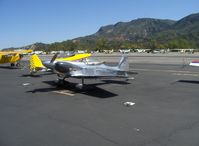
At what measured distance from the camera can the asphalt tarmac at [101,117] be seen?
7.43 meters

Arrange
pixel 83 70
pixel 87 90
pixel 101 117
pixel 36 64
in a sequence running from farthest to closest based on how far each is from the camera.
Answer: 1. pixel 36 64
2. pixel 87 90
3. pixel 83 70
4. pixel 101 117

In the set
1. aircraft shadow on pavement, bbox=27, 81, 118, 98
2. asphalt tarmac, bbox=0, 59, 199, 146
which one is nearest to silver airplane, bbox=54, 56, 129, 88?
aircraft shadow on pavement, bbox=27, 81, 118, 98

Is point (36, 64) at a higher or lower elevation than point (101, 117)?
higher

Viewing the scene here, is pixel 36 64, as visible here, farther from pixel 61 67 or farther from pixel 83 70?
pixel 83 70

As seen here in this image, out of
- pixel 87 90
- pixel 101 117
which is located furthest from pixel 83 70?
pixel 101 117

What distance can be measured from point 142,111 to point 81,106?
2930mm

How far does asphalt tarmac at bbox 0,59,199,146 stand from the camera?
24.4 ft

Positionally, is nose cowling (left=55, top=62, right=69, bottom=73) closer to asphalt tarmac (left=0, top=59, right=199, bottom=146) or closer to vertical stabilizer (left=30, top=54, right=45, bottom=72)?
asphalt tarmac (left=0, top=59, right=199, bottom=146)

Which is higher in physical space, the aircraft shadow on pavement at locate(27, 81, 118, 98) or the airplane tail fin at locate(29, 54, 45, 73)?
the airplane tail fin at locate(29, 54, 45, 73)

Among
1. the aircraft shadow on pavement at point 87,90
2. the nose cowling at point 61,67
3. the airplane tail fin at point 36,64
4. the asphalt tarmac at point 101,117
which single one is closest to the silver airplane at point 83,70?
the nose cowling at point 61,67

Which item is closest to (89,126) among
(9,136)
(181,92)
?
(9,136)

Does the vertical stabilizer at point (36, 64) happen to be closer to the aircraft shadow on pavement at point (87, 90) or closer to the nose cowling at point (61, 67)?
the aircraft shadow on pavement at point (87, 90)

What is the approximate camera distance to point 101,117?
9.88 metres

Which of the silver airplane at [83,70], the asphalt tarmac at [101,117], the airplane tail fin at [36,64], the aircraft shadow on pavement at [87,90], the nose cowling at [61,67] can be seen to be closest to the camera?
the asphalt tarmac at [101,117]
